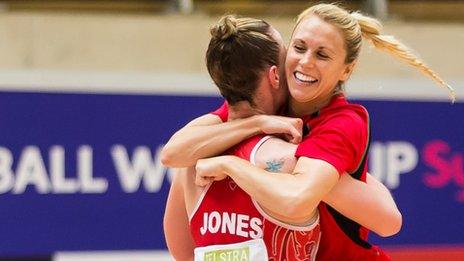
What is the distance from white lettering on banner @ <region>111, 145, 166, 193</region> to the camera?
18.6 feet

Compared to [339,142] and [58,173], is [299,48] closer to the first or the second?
[339,142]

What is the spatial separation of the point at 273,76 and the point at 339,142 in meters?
0.25

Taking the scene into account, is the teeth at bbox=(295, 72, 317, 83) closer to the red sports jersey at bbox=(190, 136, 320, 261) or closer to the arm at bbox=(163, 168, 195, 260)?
the red sports jersey at bbox=(190, 136, 320, 261)

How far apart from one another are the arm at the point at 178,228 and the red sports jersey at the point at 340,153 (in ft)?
1.33

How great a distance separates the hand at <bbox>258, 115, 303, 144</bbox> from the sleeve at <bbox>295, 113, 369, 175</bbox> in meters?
0.03

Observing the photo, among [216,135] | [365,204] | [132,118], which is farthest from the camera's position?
[132,118]

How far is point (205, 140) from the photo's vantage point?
102 inches

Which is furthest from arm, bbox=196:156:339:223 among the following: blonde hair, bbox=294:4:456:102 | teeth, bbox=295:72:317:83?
blonde hair, bbox=294:4:456:102

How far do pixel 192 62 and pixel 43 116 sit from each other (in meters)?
0.87

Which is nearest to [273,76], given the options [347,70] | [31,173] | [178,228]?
[347,70]

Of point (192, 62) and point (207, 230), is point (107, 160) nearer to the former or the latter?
point (192, 62)

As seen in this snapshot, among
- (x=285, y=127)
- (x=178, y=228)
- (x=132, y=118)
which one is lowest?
(x=132, y=118)

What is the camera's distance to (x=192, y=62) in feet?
19.1

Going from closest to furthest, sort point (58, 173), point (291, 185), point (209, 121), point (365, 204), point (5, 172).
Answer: point (291, 185)
point (365, 204)
point (209, 121)
point (5, 172)
point (58, 173)
